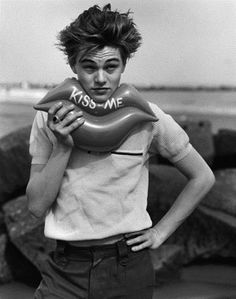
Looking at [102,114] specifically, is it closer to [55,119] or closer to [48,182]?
[55,119]

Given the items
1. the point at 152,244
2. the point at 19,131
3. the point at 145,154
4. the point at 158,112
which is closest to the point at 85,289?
the point at 152,244

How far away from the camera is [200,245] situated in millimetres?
4801

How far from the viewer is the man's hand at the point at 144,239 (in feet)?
7.22

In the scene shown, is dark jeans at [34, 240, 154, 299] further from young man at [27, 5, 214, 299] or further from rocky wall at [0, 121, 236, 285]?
rocky wall at [0, 121, 236, 285]

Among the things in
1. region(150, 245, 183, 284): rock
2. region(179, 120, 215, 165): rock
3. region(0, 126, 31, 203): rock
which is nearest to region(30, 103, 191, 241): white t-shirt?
region(150, 245, 183, 284): rock

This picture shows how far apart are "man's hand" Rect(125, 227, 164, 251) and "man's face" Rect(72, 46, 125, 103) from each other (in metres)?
0.51

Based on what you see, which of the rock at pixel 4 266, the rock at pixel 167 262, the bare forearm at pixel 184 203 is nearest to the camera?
the bare forearm at pixel 184 203

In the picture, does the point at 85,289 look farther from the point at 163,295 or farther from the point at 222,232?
the point at 222,232

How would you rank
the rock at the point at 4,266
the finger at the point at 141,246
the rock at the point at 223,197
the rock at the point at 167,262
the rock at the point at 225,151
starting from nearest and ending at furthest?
the finger at the point at 141,246 < the rock at the point at 167,262 < the rock at the point at 4,266 < the rock at the point at 223,197 < the rock at the point at 225,151

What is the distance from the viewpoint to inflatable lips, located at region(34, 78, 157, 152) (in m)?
2.20

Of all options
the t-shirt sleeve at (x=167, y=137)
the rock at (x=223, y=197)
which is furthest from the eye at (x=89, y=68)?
the rock at (x=223, y=197)

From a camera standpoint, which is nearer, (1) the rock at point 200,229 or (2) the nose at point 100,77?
(2) the nose at point 100,77

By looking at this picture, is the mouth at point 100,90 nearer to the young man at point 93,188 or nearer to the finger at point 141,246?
the young man at point 93,188

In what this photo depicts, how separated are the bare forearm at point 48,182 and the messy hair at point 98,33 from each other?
0.37m
